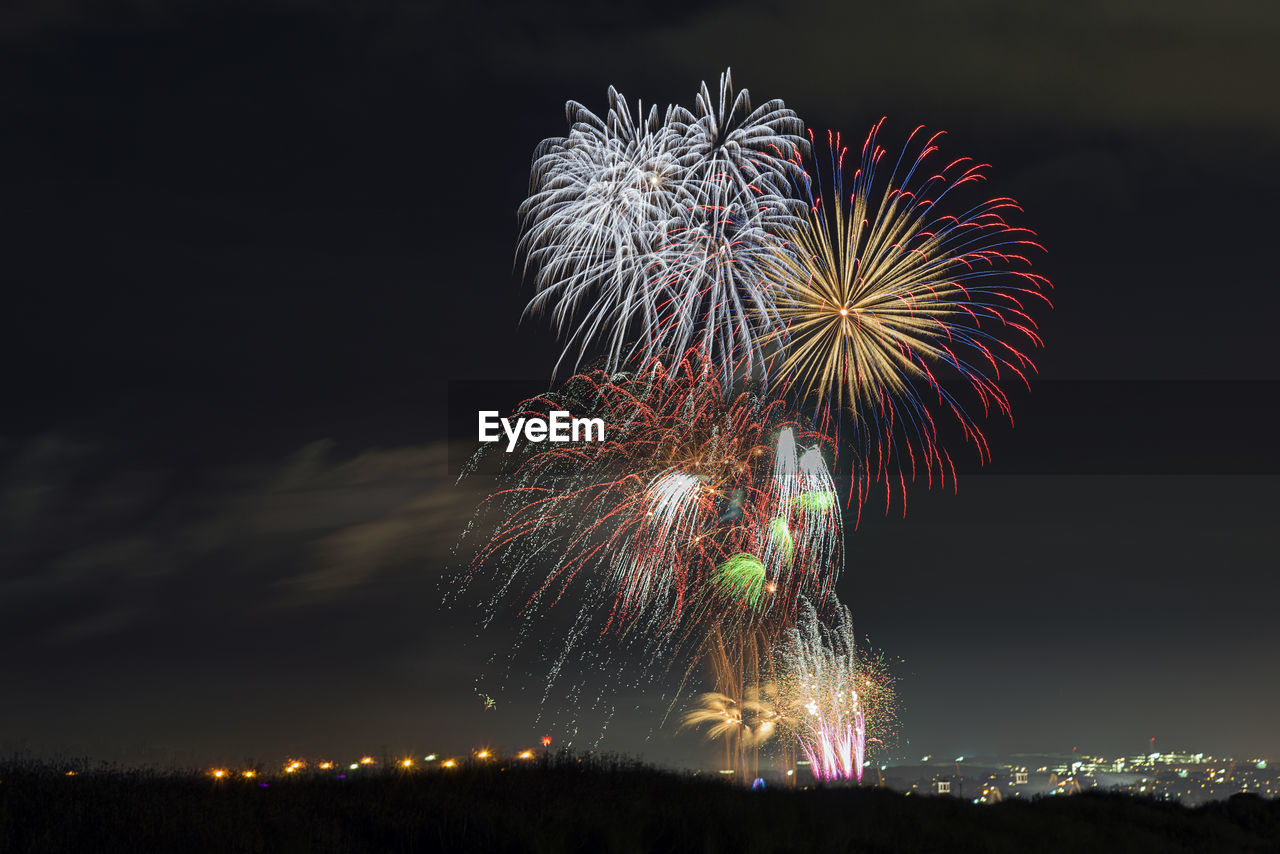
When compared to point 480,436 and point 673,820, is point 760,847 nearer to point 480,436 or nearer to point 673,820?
point 673,820

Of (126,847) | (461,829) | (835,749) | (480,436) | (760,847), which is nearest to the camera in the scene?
(126,847)

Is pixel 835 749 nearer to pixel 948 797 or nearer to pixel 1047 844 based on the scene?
pixel 948 797

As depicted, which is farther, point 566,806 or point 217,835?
point 566,806

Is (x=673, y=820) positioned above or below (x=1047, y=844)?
above

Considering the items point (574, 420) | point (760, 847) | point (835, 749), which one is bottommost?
point (835, 749)

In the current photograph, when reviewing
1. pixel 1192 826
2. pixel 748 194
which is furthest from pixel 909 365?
pixel 1192 826

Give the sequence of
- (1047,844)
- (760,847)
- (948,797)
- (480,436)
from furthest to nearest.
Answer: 1. (480,436)
2. (948,797)
3. (1047,844)
4. (760,847)
